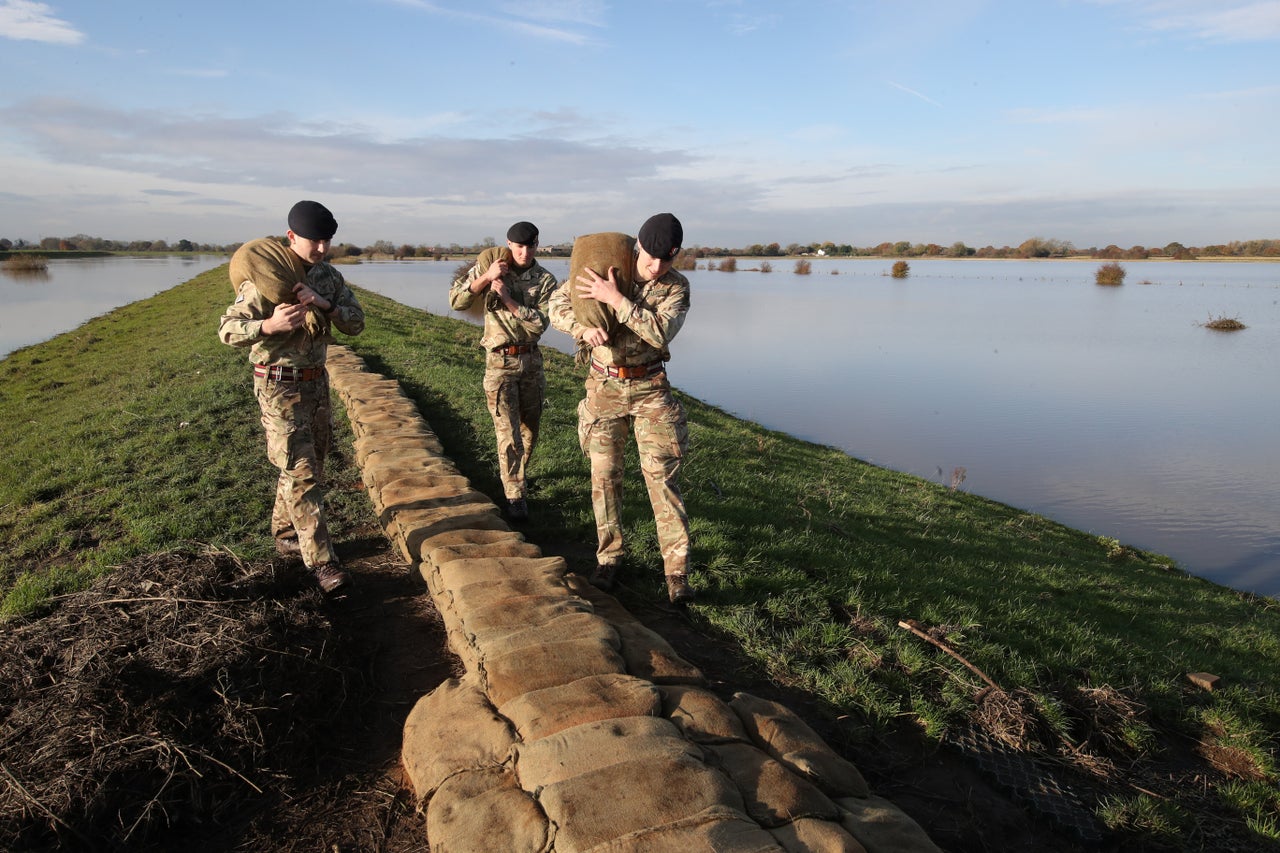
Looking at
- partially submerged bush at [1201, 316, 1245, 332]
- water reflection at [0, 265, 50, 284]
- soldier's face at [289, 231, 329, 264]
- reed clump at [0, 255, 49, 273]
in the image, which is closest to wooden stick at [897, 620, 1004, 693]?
soldier's face at [289, 231, 329, 264]

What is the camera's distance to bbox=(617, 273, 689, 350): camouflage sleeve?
4.18m

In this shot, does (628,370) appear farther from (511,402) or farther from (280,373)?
(280,373)

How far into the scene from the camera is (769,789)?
2535mm

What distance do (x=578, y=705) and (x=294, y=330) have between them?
3.04 meters

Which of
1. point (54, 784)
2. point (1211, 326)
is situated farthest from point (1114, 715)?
point (1211, 326)

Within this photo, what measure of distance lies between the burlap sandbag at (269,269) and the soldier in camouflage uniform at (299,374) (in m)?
0.05

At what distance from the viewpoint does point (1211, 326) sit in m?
27.8

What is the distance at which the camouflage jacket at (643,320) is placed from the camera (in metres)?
4.18

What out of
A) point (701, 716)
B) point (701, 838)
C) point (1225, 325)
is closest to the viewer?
point (701, 838)

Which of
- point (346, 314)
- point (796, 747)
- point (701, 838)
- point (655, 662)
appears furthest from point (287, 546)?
point (701, 838)

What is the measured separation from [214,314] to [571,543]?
18639mm

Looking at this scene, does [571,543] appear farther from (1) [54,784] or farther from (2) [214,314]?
(2) [214,314]

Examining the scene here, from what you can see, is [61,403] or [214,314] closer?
[61,403]

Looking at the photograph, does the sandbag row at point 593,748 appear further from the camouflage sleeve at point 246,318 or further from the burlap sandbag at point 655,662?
the camouflage sleeve at point 246,318
